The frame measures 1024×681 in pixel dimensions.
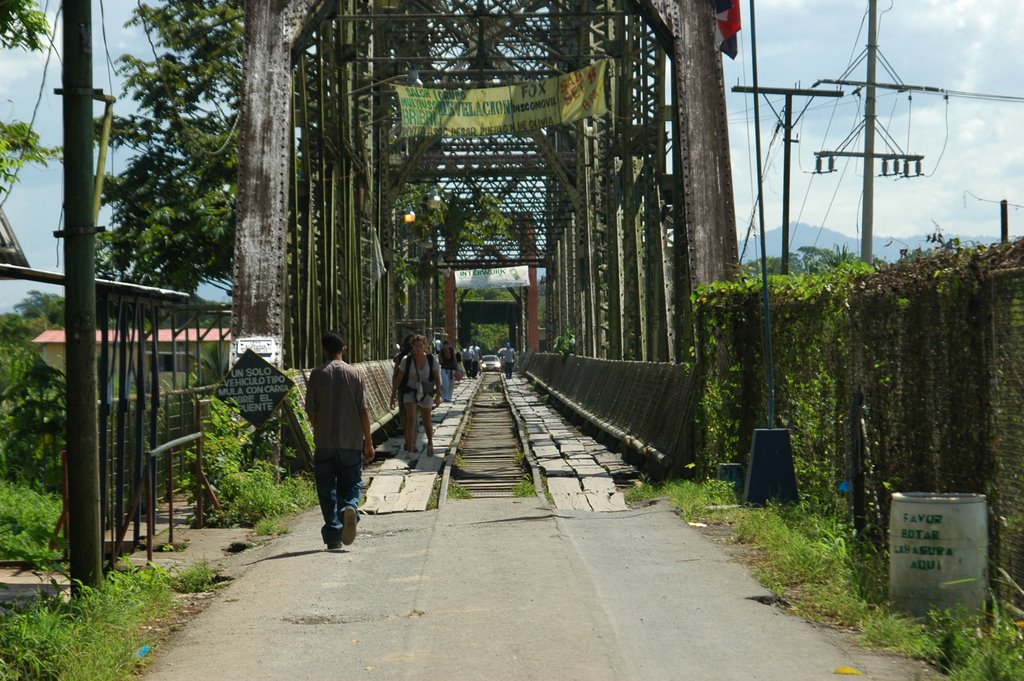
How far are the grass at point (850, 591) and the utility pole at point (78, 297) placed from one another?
14.9ft

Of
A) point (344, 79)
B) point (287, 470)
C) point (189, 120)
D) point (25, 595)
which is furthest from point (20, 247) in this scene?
point (189, 120)

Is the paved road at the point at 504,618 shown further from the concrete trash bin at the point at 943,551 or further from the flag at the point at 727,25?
the flag at the point at 727,25

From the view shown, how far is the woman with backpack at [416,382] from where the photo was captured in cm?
1959

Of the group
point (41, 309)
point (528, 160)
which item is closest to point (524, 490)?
point (528, 160)

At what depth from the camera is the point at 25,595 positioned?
8.84m

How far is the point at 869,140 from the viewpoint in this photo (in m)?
35.7

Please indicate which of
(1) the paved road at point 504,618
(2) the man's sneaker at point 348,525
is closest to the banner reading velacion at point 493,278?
(1) the paved road at point 504,618

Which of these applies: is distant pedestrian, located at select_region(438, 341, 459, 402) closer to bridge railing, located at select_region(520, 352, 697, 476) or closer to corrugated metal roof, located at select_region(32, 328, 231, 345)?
bridge railing, located at select_region(520, 352, 697, 476)

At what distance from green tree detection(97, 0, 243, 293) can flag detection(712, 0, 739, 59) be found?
2106cm

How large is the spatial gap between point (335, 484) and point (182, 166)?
30.5 m

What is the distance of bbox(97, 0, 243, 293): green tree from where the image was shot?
37.1 meters

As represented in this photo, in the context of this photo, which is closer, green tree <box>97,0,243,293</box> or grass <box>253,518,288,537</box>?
grass <box>253,518,288,537</box>

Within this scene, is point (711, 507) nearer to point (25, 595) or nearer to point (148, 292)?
point (148, 292)

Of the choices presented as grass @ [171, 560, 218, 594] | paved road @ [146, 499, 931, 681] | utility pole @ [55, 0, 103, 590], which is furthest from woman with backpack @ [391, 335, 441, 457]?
utility pole @ [55, 0, 103, 590]
